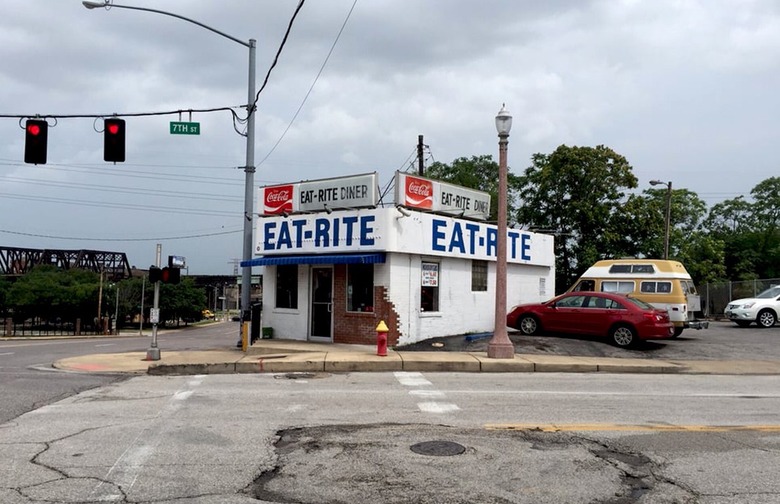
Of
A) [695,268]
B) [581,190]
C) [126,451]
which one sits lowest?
[126,451]

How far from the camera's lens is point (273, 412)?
892 cm

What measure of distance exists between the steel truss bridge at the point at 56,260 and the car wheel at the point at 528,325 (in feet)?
194

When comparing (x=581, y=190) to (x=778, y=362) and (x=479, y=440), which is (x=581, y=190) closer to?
(x=778, y=362)

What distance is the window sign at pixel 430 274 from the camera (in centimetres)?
1812

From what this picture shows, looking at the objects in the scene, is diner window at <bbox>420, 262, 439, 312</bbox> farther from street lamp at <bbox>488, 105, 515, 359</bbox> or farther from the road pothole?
the road pothole

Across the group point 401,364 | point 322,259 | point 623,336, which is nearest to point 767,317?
point 623,336

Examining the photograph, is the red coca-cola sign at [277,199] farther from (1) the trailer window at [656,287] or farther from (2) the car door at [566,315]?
(1) the trailer window at [656,287]

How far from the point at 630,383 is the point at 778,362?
19.2 ft

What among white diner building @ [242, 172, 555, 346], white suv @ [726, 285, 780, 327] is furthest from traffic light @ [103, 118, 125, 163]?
white suv @ [726, 285, 780, 327]

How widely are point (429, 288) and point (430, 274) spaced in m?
0.42

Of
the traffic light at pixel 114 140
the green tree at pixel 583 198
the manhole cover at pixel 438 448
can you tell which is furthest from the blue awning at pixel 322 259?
the green tree at pixel 583 198

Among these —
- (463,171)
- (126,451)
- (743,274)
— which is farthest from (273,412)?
(743,274)

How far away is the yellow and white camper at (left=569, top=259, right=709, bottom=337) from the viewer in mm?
19797

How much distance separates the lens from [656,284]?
68.1 feet
